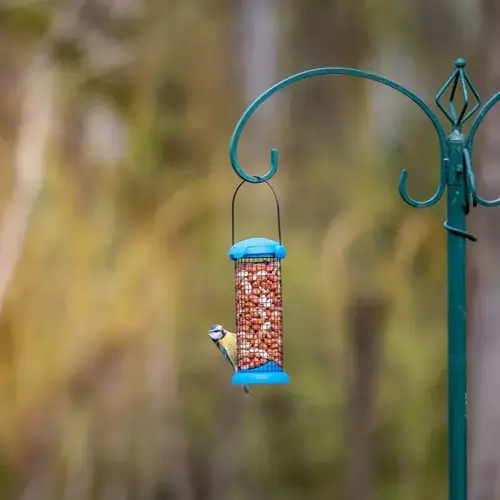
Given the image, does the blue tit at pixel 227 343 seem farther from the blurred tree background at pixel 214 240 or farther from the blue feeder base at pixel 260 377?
the blurred tree background at pixel 214 240

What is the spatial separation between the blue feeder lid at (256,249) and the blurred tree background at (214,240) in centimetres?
94

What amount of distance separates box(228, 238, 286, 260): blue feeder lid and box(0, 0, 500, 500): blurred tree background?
3.07 feet

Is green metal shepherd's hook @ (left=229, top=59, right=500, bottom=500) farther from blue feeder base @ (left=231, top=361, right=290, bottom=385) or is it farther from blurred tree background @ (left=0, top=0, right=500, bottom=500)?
blurred tree background @ (left=0, top=0, right=500, bottom=500)

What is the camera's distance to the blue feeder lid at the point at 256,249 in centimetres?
176

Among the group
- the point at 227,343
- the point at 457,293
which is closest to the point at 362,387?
the point at 227,343

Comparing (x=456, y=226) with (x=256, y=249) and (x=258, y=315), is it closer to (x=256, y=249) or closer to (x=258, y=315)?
(x=256, y=249)

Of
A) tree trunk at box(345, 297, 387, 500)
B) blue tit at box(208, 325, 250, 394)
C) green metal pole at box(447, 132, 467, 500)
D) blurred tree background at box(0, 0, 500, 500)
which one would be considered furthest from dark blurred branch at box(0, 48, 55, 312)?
green metal pole at box(447, 132, 467, 500)

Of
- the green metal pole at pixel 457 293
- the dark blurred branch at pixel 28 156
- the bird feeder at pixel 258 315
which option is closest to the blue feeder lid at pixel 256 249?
the bird feeder at pixel 258 315

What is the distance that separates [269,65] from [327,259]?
695 mm

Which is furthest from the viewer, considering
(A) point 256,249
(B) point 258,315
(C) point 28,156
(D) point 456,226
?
(C) point 28,156

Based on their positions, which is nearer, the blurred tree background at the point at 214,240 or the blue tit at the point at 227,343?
the blue tit at the point at 227,343

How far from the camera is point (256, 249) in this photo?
177 centimetres

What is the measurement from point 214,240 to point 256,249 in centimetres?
96

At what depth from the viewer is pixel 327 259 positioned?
2.73 meters
